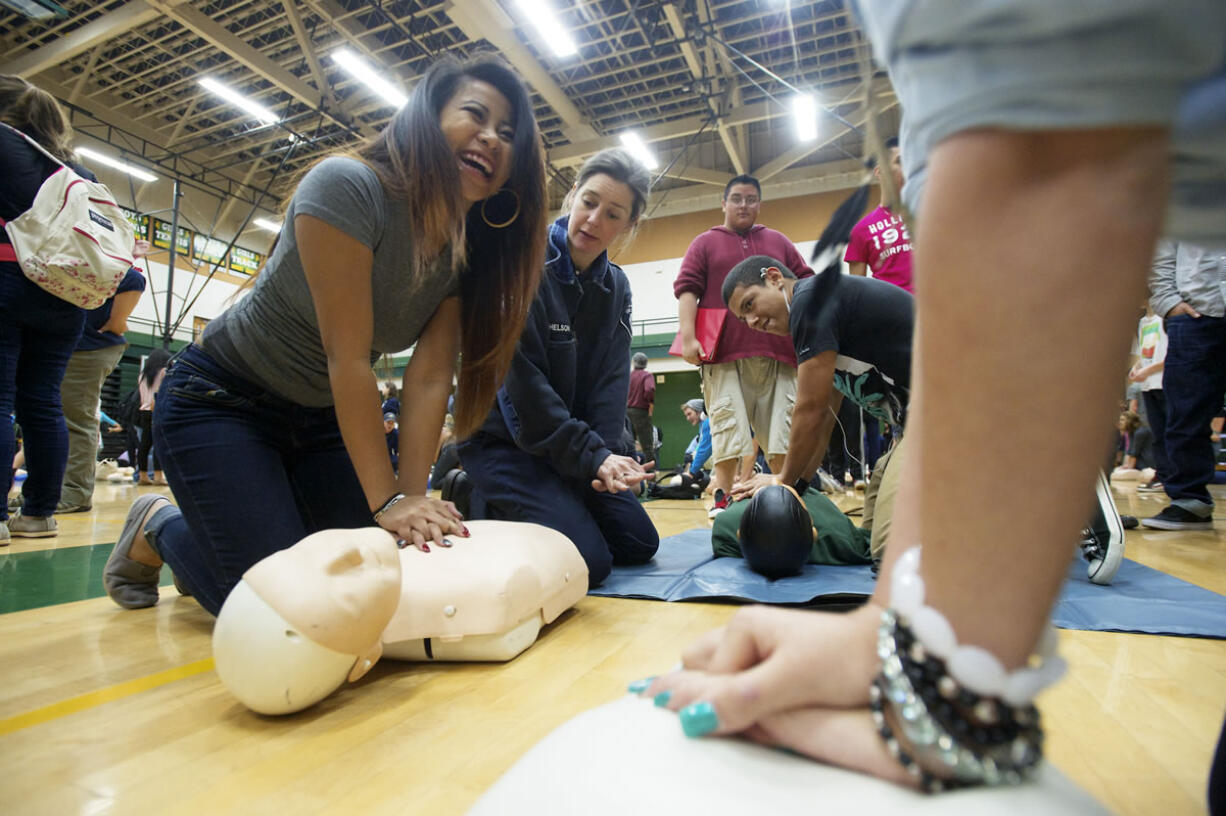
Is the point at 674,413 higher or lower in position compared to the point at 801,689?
lower

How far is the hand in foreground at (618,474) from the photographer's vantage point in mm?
1778

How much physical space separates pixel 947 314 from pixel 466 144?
1271mm

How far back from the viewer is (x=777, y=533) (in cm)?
179

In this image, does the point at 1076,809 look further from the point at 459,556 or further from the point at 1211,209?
the point at 459,556

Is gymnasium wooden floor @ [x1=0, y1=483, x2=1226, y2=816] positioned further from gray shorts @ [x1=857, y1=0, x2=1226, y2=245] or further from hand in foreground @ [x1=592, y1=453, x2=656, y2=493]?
gray shorts @ [x1=857, y1=0, x2=1226, y2=245]

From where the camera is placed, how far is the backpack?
6.68 feet

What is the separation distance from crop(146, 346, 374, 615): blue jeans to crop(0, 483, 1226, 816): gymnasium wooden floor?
180 mm

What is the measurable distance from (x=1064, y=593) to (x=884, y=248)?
2.28 meters

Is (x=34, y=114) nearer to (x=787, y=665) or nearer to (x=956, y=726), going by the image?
(x=787, y=665)

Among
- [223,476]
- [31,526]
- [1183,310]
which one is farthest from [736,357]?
[31,526]

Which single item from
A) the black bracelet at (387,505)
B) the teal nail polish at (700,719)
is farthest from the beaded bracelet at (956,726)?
the black bracelet at (387,505)

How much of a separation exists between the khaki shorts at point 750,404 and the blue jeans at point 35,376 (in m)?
2.74

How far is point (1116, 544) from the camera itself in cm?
167

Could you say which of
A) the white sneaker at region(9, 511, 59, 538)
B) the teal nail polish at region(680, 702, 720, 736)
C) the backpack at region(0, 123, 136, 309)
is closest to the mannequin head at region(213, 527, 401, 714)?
the teal nail polish at region(680, 702, 720, 736)
